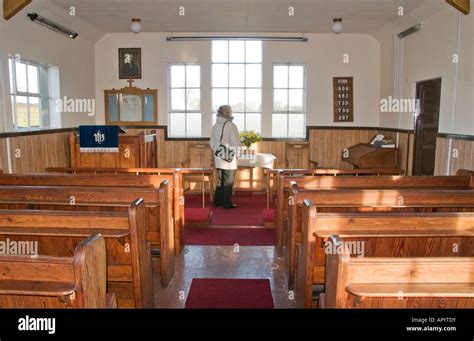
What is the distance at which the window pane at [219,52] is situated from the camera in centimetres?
891

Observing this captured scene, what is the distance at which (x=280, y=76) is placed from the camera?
9.00m

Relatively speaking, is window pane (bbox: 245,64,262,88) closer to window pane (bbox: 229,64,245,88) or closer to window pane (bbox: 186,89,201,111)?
window pane (bbox: 229,64,245,88)

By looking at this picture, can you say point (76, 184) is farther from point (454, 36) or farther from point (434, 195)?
point (454, 36)

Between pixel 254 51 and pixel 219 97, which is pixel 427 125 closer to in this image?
pixel 254 51

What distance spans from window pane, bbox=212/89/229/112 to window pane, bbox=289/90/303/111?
4.39 feet

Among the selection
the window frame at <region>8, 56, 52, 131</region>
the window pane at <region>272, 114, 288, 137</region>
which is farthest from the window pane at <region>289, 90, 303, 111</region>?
the window frame at <region>8, 56, 52, 131</region>

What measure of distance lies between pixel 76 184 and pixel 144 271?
65.5 inches

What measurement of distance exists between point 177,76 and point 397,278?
7.82 metres

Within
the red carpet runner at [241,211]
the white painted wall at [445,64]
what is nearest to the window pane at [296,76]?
the white painted wall at [445,64]

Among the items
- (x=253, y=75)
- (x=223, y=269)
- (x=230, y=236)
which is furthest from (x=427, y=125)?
(x=223, y=269)

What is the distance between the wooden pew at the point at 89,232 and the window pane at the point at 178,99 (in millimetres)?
6431

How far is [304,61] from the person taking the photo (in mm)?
8914

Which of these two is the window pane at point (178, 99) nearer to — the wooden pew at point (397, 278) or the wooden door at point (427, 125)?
the wooden door at point (427, 125)

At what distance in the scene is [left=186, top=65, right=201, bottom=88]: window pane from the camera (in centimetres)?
895
